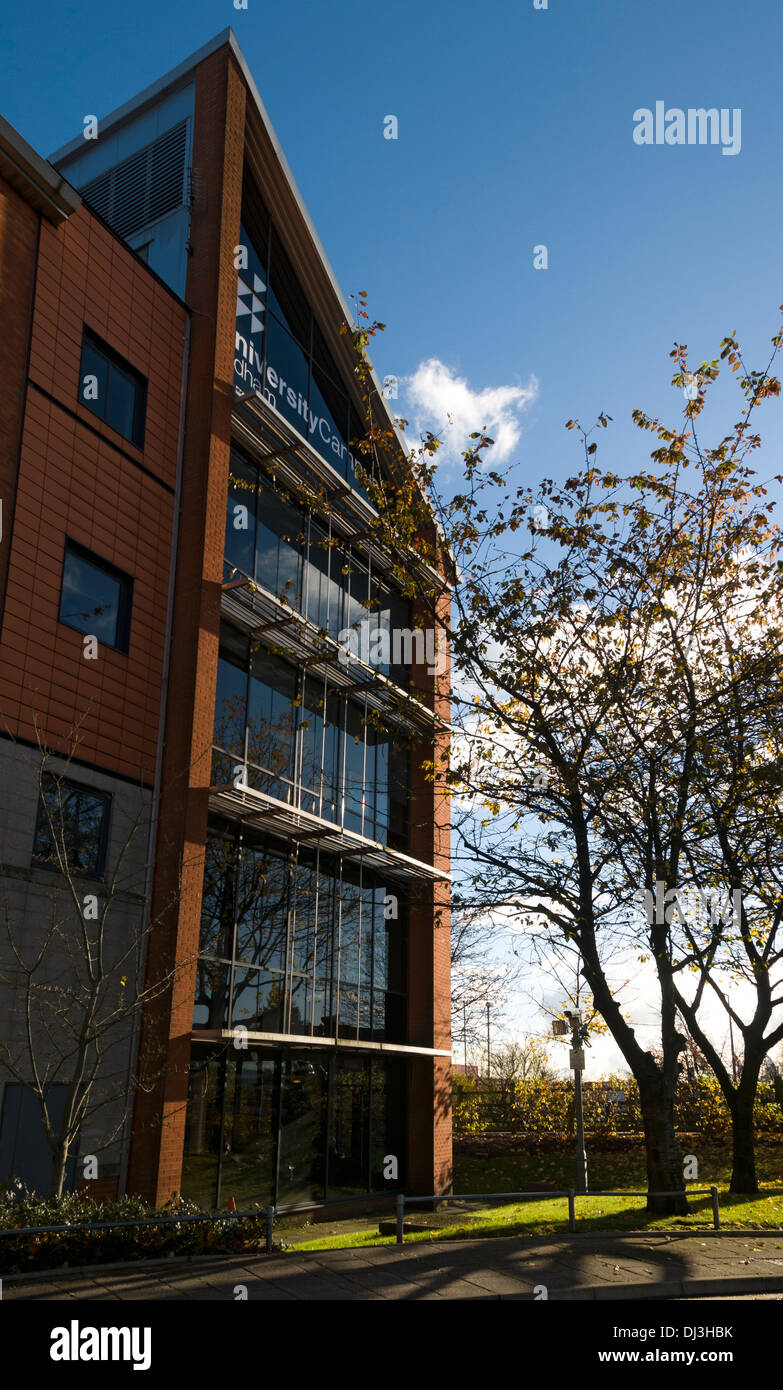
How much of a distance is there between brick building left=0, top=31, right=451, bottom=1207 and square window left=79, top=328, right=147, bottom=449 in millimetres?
100

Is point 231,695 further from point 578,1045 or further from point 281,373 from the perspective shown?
point 578,1045

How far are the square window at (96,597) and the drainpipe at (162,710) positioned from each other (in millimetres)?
894

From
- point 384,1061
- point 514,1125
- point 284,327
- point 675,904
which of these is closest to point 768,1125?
point 514,1125

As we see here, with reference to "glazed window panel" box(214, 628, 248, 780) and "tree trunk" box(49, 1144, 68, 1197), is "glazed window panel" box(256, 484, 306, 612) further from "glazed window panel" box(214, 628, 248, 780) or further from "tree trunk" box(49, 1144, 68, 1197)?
"tree trunk" box(49, 1144, 68, 1197)

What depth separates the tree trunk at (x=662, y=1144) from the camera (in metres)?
16.0

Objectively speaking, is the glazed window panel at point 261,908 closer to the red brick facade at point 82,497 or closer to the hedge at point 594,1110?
the red brick facade at point 82,497

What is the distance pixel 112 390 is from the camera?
664 inches

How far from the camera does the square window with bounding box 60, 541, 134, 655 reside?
1514 centimetres

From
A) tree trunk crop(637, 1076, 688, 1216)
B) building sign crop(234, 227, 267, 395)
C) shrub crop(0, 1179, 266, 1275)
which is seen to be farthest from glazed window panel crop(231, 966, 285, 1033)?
building sign crop(234, 227, 267, 395)

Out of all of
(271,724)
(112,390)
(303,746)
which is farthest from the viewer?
(303,746)

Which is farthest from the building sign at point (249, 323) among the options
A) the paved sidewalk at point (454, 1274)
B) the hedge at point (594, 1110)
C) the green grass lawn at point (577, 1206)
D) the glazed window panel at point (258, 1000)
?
the hedge at point (594, 1110)

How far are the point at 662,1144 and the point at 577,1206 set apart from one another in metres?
4.42

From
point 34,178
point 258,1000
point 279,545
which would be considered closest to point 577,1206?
point 258,1000
